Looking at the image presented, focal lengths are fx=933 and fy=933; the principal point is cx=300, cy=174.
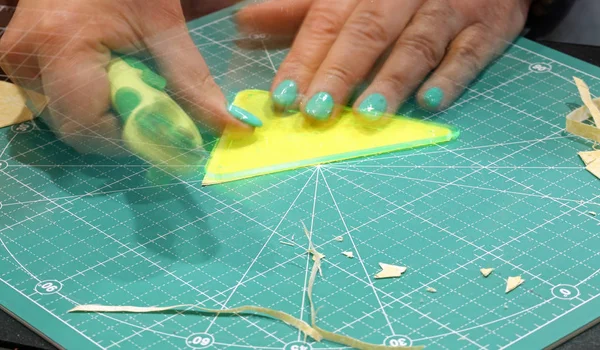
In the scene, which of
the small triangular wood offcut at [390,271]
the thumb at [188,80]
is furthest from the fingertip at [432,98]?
the small triangular wood offcut at [390,271]

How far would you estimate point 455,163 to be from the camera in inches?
40.6

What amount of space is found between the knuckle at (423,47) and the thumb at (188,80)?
0.25 meters

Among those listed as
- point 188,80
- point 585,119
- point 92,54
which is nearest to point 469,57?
point 585,119

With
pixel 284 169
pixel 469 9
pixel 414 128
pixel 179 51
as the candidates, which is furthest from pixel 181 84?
pixel 469 9

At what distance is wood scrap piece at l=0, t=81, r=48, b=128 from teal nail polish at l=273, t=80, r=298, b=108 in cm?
27

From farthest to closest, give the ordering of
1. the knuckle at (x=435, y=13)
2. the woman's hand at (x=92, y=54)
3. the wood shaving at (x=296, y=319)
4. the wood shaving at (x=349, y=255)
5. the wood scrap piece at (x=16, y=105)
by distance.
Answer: the knuckle at (x=435, y=13) < the wood scrap piece at (x=16, y=105) < the woman's hand at (x=92, y=54) < the wood shaving at (x=349, y=255) < the wood shaving at (x=296, y=319)

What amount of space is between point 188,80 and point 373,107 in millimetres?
220

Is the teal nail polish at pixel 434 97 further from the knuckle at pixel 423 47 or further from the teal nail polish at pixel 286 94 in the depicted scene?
the teal nail polish at pixel 286 94

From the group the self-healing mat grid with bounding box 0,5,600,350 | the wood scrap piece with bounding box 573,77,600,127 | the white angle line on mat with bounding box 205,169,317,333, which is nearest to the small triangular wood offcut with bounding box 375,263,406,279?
the self-healing mat grid with bounding box 0,5,600,350

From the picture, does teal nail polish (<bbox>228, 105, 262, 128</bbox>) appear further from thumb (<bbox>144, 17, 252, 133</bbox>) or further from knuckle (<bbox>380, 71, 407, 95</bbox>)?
knuckle (<bbox>380, 71, 407, 95</bbox>)

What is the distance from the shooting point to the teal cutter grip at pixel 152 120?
1.00 meters

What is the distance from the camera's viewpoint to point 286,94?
1.10 meters

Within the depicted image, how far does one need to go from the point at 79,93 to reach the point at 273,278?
32 cm

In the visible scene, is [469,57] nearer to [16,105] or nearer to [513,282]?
[513,282]
